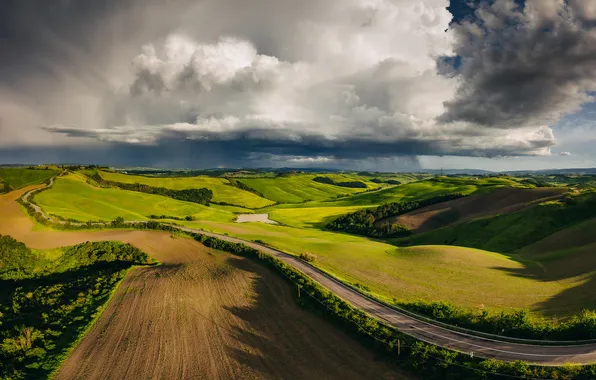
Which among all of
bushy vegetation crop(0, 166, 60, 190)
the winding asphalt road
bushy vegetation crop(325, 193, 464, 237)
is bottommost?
bushy vegetation crop(325, 193, 464, 237)

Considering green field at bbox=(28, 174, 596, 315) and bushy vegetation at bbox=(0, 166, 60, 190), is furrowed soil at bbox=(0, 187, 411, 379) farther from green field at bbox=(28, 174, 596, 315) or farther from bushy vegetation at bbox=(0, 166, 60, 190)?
bushy vegetation at bbox=(0, 166, 60, 190)

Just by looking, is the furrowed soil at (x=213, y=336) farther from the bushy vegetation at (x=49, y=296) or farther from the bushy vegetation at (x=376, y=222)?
the bushy vegetation at (x=376, y=222)

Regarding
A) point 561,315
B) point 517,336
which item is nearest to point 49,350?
point 517,336

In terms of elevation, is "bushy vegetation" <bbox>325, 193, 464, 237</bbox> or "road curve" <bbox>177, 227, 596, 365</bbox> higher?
"road curve" <bbox>177, 227, 596, 365</bbox>

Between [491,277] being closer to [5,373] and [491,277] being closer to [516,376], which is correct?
[516,376]

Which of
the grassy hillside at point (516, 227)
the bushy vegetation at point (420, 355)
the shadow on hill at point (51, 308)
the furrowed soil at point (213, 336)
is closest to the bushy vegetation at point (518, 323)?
the bushy vegetation at point (420, 355)

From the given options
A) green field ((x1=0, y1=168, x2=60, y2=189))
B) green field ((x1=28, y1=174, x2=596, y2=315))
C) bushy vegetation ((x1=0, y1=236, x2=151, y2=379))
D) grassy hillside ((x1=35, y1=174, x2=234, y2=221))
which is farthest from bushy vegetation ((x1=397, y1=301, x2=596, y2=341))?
green field ((x1=0, y1=168, x2=60, y2=189))
